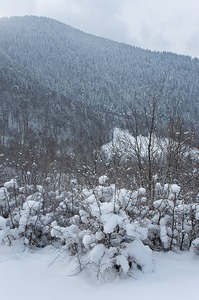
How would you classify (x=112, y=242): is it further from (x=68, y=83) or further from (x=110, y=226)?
(x=68, y=83)

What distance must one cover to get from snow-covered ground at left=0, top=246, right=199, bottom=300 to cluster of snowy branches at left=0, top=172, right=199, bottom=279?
0.58ft

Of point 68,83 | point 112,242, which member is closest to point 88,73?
point 68,83

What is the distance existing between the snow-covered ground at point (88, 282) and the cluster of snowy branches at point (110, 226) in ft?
0.58

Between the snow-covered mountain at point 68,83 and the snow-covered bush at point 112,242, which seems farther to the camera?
the snow-covered mountain at point 68,83

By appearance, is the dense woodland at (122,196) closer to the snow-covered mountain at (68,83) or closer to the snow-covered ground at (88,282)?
the snow-covered ground at (88,282)

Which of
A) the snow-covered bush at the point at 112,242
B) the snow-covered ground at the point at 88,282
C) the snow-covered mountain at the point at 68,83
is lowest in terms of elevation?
the snow-covered ground at the point at 88,282

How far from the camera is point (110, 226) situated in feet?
14.0

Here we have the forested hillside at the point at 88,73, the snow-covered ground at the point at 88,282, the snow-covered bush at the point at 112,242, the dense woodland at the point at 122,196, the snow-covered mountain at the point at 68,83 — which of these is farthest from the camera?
the forested hillside at the point at 88,73

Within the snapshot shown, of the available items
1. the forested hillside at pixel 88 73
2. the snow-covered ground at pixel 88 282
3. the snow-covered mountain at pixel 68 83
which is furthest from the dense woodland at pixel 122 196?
the forested hillside at pixel 88 73

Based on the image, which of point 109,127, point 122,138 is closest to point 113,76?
point 109,127

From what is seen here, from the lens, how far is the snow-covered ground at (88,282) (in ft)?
12.6

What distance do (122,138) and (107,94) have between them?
451 ft

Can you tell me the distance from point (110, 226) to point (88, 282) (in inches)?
32.0

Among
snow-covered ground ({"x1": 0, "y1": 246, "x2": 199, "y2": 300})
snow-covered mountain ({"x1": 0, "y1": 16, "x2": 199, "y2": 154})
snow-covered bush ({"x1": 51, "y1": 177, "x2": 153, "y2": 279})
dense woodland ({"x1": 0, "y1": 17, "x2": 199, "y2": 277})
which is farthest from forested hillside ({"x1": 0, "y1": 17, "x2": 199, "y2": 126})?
snow-covered bush ({"x1": 51, "y1": 177, "x2": 153, "y2": 279})
